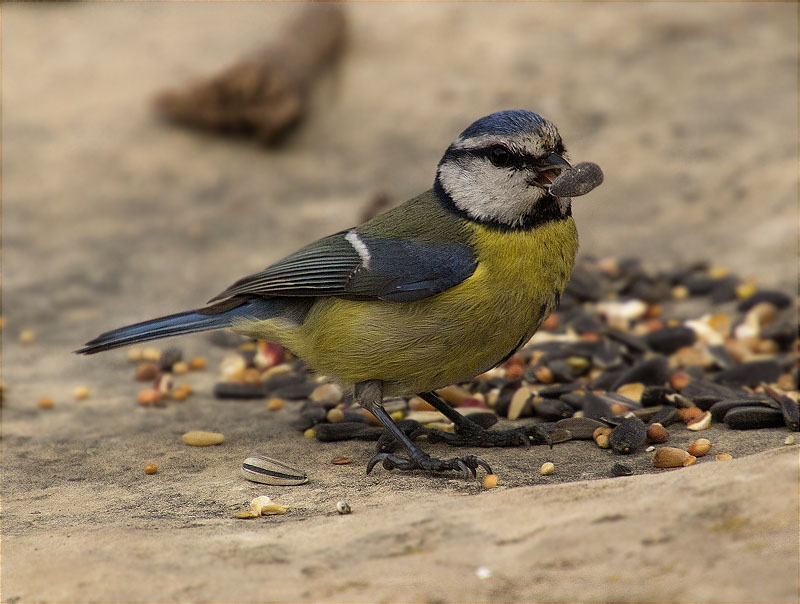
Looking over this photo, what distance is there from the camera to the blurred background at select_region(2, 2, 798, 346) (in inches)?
273

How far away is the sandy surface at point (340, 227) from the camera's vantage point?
250cm

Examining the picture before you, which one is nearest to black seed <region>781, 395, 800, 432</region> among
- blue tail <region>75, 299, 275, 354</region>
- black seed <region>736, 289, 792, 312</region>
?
black seed <region>736, 289, 792, 312</region>

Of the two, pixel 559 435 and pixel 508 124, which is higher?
pixel 508 124

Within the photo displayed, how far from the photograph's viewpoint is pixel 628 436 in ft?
12.5

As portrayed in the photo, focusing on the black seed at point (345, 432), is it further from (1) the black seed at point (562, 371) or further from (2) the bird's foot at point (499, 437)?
(1) the black seed at point (562, 371)

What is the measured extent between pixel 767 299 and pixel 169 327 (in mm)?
3666

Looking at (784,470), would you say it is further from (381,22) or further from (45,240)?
(381,22)

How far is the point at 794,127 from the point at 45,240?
20.3ft

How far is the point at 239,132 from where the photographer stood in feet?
28.6

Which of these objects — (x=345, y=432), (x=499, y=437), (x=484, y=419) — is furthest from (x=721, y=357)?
(x=345, y=432)

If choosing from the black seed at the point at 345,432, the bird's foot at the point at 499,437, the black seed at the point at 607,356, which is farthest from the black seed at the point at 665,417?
the black seed at the point at 345,432

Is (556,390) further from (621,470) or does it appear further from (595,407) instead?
(621,470)

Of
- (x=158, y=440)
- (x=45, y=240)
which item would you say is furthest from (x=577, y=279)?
(x=45, y=240)

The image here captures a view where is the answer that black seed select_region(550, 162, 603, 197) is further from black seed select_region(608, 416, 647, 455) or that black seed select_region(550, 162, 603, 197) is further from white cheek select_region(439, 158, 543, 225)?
black seed select_region(608, 416, 647, 455)
